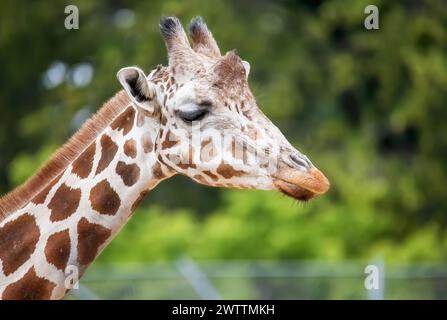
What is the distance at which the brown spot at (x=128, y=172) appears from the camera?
Result: 21.7 feet

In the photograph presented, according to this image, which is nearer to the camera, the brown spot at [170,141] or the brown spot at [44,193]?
the brown spot at [170,141]

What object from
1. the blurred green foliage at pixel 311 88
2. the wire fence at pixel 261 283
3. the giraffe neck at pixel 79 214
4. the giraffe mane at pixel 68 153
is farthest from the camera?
the blurred green foliage at pixel 311 88

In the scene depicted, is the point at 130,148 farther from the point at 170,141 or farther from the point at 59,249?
the point at 59,249

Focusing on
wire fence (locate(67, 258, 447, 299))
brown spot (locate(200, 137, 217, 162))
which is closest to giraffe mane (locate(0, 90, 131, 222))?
brown spot (locate(200, 137, 217, 162))

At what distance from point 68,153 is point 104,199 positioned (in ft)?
1.44

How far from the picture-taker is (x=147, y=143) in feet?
21.8

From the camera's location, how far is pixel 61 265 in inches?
259

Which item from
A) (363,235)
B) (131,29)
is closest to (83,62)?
(131,29)

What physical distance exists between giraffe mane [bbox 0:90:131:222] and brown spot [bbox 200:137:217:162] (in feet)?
2.01

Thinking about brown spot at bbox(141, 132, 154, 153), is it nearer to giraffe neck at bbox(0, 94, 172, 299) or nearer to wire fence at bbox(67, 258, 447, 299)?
giraffe neck at bbox(0, 94, 172, 299)

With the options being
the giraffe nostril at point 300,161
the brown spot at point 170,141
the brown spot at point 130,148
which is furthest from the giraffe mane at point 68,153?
the giraffe nostril at point 300,161

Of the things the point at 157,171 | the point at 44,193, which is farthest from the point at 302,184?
the point at 44,193

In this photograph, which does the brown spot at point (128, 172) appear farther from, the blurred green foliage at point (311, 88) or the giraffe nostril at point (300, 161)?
the blurred green foliage at point (311, 88)

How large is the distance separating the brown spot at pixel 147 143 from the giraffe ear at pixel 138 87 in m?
0.16
